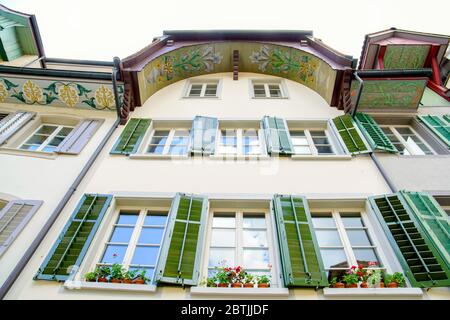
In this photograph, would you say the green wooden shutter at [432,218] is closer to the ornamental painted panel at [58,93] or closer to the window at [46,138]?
the ornamental painted panel at [58,93]

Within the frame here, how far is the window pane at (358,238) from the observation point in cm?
512

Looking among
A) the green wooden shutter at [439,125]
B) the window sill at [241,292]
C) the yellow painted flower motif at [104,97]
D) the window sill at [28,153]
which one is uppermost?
the yellow painted flower motif at [104,97]

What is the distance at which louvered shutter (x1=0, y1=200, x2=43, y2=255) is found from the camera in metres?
4.96

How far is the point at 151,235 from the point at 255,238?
1.65 m

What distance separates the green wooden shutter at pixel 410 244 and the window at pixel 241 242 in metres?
1.76

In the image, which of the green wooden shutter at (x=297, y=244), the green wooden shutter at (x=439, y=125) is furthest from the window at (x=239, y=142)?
the green wooden shutter at (x=439, y=125)

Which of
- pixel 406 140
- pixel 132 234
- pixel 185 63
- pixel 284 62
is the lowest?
pixel 132 234

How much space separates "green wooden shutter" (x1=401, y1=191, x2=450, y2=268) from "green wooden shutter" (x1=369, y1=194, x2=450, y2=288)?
0.29 feet

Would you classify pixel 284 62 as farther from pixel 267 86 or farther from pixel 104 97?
pixel 104 97

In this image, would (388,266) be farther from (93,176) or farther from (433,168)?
(93,176)

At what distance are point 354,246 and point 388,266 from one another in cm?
54

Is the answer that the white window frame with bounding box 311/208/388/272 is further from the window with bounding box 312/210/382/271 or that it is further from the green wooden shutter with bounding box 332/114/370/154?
the green wooden shutter with bounding box 332/114/370/154

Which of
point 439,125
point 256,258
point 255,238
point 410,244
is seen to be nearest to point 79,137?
point 255,238

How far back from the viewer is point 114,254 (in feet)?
16.1
